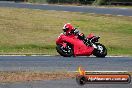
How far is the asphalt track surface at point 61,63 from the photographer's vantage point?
1520 cm

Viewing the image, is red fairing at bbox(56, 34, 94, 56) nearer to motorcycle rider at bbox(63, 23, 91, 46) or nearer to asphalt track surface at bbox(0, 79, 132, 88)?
motorcycle rider at bbox(63, 23, 91, 46)

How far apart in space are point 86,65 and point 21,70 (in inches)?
102

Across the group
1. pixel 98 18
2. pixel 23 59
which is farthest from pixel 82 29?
pixel 23 59

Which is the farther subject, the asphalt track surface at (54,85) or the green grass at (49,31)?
the green grass at (49,31)

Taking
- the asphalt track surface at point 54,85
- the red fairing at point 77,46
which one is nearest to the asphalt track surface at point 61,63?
the red fairing at point 77,46

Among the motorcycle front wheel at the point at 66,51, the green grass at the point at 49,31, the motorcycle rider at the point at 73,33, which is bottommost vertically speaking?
the green grass at the point at 49,31

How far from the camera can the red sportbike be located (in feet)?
62.1

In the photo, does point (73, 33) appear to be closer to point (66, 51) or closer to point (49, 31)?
point (66, 51)

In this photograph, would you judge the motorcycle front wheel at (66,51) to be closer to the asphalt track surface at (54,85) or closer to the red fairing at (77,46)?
the red fairing at (77,46)

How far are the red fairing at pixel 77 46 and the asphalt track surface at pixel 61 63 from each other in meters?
0.63

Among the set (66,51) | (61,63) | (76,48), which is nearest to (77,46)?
(76,48)

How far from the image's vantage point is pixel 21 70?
14523mm

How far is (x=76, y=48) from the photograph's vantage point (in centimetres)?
1905

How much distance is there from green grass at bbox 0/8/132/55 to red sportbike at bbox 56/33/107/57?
1.50m
